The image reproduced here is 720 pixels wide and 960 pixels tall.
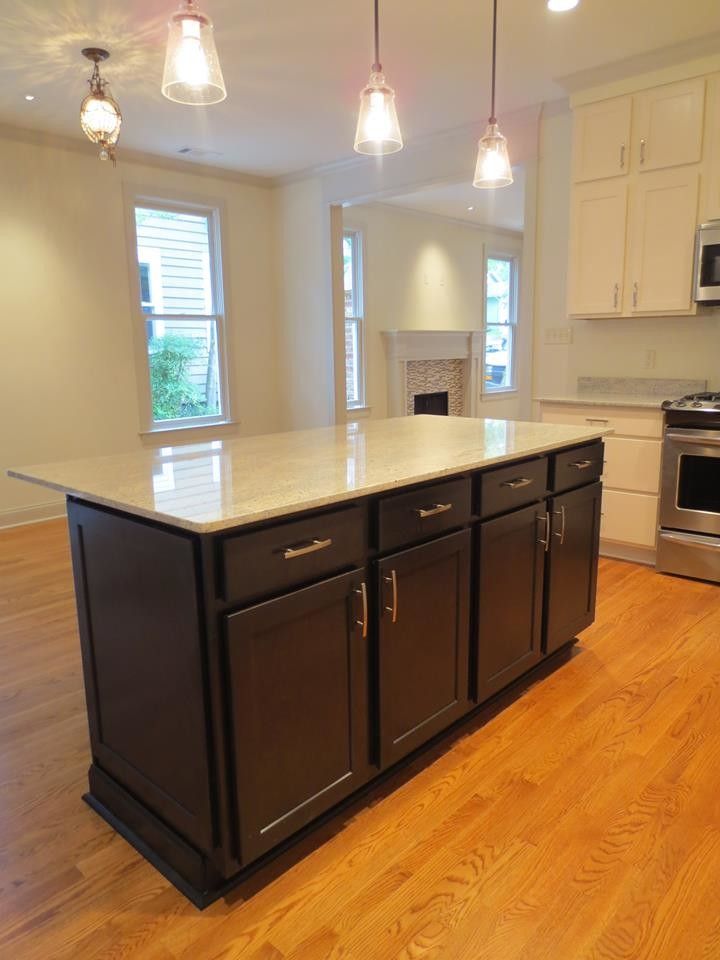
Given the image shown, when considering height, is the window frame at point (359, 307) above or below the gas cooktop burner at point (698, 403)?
above

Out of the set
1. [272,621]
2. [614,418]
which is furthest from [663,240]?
[272,621]

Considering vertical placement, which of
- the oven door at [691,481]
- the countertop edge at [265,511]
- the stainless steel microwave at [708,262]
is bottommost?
the oven door at [691,481]

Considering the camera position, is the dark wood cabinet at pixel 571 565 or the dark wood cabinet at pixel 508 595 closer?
the dark wood cabinet at pixel 508 595

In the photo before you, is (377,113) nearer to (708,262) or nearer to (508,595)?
(508,595)

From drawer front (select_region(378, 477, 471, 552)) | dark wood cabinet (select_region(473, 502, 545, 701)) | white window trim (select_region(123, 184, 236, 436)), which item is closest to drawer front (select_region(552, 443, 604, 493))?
dark wood cabinet (select_region(473, 502, 545, 701))

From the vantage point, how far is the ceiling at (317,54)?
10.2 ft

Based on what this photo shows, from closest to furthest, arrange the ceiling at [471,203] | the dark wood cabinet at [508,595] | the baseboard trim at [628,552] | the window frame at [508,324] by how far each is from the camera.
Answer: the dark wood cabinet at [508,595] → the baseboard trim at [628,552] → the ceiling at [471,203] → the window frame at [508,324]

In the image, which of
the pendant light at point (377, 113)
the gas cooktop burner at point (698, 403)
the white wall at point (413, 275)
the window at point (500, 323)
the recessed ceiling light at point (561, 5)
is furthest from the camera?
the window at point (500, 323)

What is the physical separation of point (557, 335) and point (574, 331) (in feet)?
0.38

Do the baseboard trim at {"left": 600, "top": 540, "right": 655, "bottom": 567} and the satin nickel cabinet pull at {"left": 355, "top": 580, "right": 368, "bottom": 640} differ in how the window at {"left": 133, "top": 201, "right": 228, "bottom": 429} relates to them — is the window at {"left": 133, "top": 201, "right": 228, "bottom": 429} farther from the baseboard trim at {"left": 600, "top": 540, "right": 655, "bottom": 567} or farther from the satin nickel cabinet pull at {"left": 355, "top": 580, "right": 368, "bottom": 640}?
the satin nickel cabinet pull at {"left": 355, "top": 580, "right": 368, "bottom": 640}

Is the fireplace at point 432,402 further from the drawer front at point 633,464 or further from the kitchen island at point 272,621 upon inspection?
the kitchen island at point 272,621

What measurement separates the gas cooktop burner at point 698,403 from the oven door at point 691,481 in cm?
11

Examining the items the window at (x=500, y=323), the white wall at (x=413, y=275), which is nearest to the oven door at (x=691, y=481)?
the white wall at (x=413, y=275)

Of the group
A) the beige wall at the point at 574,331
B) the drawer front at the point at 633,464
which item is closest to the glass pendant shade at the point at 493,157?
the drawer front at the point at 633,464
